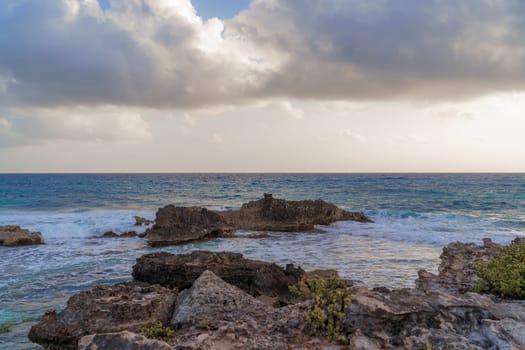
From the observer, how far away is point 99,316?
21.3 feet

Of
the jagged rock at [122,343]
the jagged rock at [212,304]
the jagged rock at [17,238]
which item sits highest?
the jagged rock at [122,343]

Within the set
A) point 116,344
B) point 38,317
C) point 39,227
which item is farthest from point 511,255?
point 39,227

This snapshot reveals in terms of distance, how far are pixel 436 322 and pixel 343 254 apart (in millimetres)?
13672

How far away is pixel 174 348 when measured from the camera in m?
4.00

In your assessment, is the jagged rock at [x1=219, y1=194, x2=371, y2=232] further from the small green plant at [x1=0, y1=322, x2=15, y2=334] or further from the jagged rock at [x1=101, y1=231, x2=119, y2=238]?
the small green plant at [x1=0, y1=322, x2=15, y2=334]

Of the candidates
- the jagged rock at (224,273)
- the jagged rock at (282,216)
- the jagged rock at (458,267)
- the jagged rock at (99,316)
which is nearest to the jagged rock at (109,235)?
the jagged rock at (282,216)

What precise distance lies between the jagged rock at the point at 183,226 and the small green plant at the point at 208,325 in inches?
676

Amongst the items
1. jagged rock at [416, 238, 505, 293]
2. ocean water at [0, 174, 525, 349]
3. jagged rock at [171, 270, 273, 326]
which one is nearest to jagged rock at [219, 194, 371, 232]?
ocean water at [0, 174, 525, 349]

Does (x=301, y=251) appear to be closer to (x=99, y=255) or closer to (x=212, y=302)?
(x=99, y=255)

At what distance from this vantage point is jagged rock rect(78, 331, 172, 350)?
12.7 ft

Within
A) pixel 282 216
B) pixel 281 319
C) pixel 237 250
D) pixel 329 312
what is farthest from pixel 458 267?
pixel 282 216

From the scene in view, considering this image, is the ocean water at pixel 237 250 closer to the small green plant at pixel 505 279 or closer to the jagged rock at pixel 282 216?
the jagged rock at pixel 282 216

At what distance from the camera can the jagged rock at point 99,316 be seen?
20.6 feet

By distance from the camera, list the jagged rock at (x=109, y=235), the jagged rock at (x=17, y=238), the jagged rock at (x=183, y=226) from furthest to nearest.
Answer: the jagged rock at (x=109, y=235) < the jagged rock at (x=183, y=226) < the jagged rock at (x=17, y=238)
